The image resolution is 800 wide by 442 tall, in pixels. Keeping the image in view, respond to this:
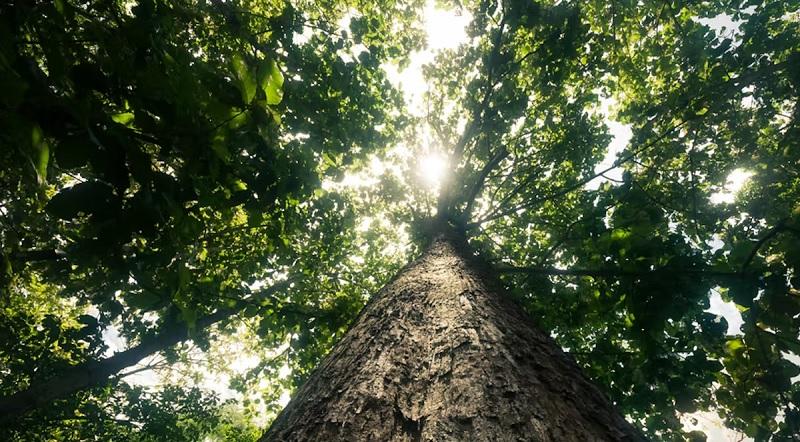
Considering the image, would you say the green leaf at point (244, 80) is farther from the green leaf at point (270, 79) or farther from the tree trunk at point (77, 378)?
the tree trunk at point (77, 378)

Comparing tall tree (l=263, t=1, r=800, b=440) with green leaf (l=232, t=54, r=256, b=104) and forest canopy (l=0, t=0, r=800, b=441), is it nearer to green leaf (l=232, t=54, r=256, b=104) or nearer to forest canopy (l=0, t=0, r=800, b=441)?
forest canopy (l=0, t=0, r=800, b=441)

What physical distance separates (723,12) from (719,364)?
4904 millimetres

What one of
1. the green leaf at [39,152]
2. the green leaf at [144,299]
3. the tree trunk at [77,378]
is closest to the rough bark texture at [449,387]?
the green leaf at [144,299]

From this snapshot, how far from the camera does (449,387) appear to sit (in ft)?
4.26

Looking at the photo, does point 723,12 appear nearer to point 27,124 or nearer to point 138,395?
point 27,124

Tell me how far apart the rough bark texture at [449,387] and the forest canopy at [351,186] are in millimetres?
733

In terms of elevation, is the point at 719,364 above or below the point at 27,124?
above

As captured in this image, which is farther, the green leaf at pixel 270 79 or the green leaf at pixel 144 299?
the green leaf at pixel 144 299

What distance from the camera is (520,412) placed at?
111 centimetres

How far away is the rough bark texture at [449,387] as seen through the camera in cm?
109

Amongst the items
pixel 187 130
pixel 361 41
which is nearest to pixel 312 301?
pixel 361 41

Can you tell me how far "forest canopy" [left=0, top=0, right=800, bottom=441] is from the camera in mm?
1094

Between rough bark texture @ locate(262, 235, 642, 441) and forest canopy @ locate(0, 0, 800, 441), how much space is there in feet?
2.40

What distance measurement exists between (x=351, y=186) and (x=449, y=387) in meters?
6.96
